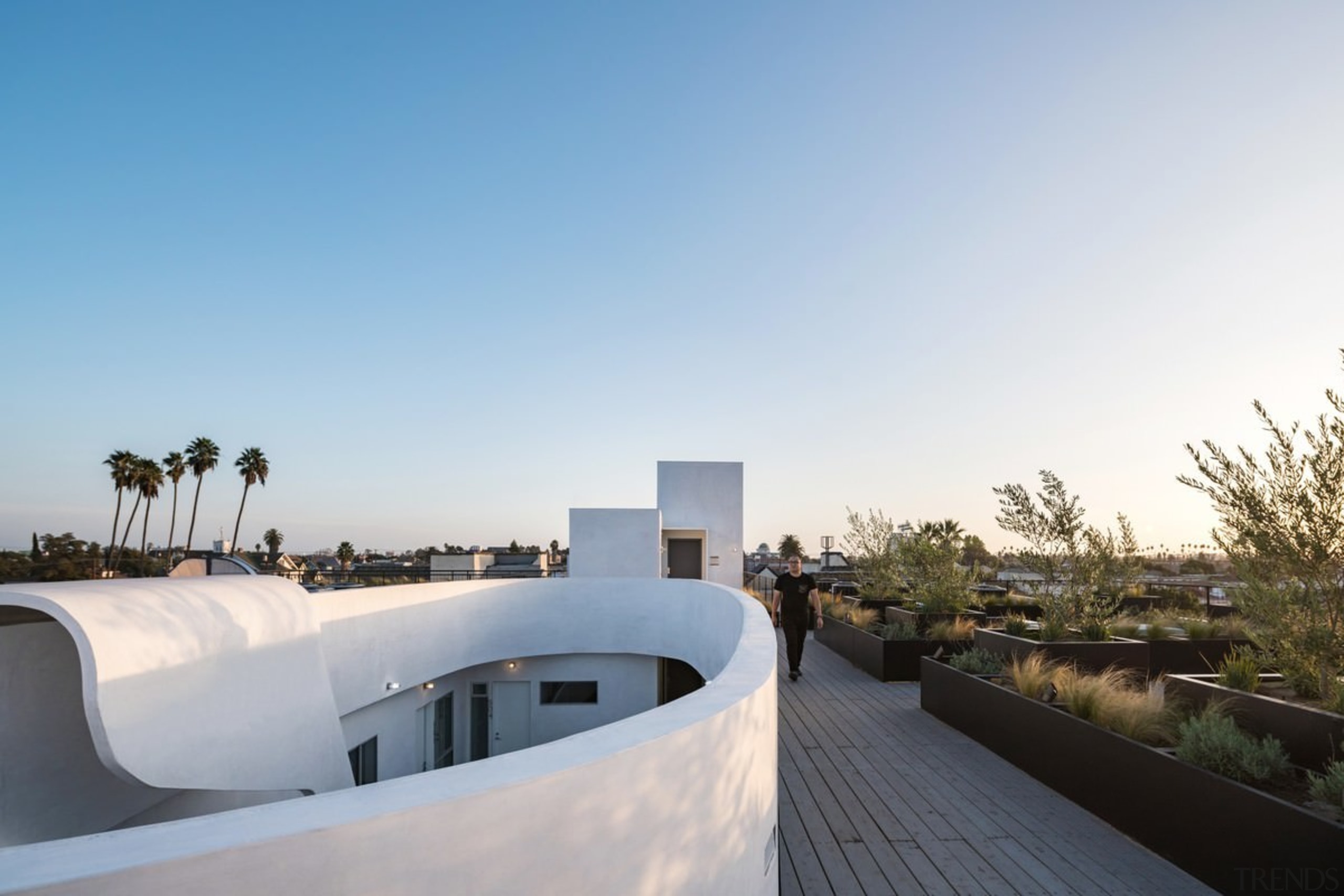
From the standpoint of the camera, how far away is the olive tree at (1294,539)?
5.09 m

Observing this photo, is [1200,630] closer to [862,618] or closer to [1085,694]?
[862,618]

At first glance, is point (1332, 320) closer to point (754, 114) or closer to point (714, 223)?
point (754, 114)

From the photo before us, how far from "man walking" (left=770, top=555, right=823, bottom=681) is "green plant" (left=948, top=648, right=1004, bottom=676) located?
2.11 m

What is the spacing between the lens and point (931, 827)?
4656mm

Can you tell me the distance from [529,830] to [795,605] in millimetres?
8241

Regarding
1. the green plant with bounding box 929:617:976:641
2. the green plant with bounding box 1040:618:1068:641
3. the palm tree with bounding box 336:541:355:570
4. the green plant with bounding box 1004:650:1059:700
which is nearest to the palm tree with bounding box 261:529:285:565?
the palm tree with bounding box 336:541:355:570

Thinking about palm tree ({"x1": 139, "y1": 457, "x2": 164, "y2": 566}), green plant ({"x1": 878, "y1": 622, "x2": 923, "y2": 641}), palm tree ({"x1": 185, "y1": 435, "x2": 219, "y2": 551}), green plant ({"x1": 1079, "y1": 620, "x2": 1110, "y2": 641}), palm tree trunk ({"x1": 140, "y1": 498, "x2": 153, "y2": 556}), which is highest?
palm tree ({"x1": 185, "y1": 435, "x2": 219, "y2": 551})

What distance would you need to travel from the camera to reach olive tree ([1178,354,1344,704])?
16.7 feet

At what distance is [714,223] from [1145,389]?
29.8 feet

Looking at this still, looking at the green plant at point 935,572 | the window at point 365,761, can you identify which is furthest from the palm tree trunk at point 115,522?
the green plant at point 935,572

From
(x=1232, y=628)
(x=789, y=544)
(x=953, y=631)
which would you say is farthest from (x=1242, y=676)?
(x=789, y=544)

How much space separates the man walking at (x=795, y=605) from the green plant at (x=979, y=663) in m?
2.11

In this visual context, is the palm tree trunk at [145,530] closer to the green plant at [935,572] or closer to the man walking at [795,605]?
the green plant at [935,572]

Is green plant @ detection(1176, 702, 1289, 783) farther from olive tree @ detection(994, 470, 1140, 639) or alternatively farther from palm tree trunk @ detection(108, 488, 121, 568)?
palm tree trunk @ detection(108, 488, 121, 568)
